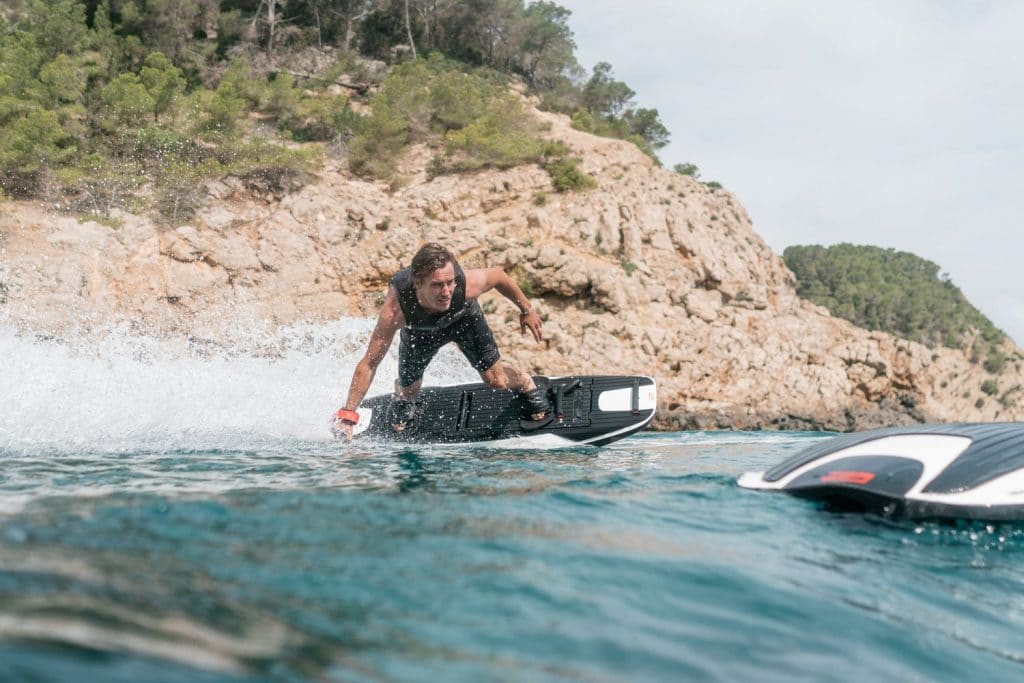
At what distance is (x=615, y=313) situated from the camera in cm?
1602

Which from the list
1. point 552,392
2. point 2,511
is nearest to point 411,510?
point 2,511

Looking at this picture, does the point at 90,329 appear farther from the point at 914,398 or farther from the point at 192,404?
the point at 914,398

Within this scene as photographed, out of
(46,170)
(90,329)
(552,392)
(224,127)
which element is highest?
(224,127)

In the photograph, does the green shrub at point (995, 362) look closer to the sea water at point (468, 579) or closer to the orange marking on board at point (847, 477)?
the sea water at point (468, 579)

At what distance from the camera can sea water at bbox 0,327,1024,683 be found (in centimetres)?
154

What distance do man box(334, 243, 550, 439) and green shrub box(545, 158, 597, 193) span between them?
44.0 ft

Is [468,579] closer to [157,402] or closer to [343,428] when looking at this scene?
[343,428]

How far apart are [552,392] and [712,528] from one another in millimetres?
3788

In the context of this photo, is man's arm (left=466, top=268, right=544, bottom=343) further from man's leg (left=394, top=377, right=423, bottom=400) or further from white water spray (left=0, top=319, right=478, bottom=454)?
white water spray (left=0, top=319, right=478, bottom=454)

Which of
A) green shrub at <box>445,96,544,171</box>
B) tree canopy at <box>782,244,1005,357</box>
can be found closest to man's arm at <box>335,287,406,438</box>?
green shrub at <box>445,96,544,171</box>

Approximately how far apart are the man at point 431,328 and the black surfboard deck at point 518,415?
0.43 ft

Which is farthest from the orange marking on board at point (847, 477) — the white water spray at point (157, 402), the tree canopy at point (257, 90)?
the tree canopy at point (257, 90)

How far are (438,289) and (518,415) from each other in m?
1.84

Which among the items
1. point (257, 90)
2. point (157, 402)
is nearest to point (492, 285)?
point (157, 402)
